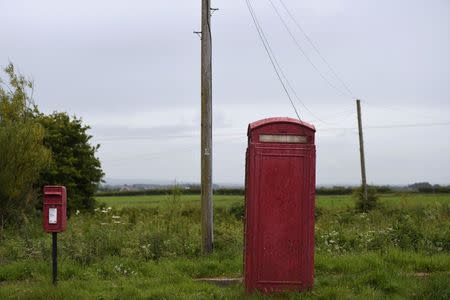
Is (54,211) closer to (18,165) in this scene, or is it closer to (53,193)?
(53,193)

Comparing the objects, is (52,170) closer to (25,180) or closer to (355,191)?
(25,180)

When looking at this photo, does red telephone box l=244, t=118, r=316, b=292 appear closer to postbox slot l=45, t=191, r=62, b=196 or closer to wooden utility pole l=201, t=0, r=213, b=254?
postbox slot l=45, t=191, r=62, b=196

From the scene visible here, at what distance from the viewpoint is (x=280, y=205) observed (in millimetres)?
7777

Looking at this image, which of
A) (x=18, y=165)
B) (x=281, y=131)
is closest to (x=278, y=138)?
(x=281, y=131)

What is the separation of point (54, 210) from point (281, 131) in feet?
11.7

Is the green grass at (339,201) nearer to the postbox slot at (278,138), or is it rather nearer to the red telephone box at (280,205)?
the red telephone box at (280,205)

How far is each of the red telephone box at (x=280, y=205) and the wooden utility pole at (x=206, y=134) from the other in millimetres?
2963

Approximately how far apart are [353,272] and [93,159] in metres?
23.1

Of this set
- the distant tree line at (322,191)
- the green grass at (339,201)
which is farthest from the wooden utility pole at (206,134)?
the distant tree line at (322,191)

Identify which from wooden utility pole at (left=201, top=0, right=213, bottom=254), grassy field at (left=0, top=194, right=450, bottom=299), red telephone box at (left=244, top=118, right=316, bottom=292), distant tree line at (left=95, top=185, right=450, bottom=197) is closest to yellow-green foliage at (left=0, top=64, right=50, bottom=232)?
grassy field at (left=0, top=194, right=450, bottom=299)

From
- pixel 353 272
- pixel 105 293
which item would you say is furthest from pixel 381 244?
pixel 105 293

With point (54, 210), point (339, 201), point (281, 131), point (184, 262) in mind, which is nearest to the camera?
point (281, 131)

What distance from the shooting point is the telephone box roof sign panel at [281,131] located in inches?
305

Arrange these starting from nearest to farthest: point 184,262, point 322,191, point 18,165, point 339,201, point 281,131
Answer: point 281,131 < point 184,262 < point 18,165 < point 339,201 < point 322,191
